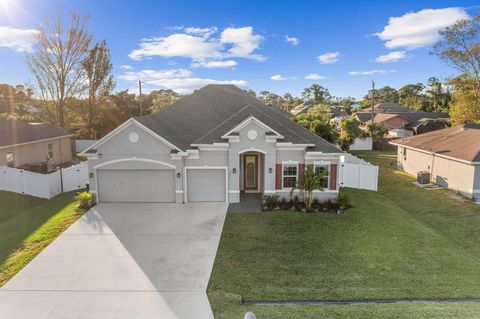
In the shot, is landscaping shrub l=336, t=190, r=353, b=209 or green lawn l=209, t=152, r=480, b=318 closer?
green lawn l=209, t=152, r=480, b=318

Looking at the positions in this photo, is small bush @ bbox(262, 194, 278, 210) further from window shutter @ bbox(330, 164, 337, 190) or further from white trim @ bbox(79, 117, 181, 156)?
white trim @ bbox(79, 117, 181, 156)

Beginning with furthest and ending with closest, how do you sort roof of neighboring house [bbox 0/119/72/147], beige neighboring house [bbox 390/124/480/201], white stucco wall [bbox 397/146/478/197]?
1. roof of neighboring house [bbox 0/119/72/147]
2. white stucco wall [bbox 397/146/478/197]
3. beige neighboring house [bbox 390/124/480/201]

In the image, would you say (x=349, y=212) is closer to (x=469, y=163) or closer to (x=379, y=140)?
(x=469, y=163)

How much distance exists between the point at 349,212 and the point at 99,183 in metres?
12.6

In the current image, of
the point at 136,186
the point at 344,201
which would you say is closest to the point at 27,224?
the point at 136,186

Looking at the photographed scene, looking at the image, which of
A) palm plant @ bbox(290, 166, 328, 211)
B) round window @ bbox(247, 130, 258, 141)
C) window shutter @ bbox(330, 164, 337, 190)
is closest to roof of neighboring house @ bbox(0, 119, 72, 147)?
round window @ bbox(247, 130, 258, 141)

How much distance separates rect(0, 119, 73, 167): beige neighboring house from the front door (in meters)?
15.3

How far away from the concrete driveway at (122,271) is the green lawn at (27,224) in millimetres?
475

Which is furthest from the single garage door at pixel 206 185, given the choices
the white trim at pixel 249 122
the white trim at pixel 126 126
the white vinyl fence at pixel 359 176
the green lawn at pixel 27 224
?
the white vinyl fence at pixel 359 176

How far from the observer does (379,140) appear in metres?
38.3

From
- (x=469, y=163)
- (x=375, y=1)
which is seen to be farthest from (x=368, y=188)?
(x=375, y=1)

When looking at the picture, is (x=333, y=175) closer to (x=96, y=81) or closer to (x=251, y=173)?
(x=251, y=173)

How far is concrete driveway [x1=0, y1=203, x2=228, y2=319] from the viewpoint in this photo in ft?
25.0

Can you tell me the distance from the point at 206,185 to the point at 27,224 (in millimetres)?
8190
